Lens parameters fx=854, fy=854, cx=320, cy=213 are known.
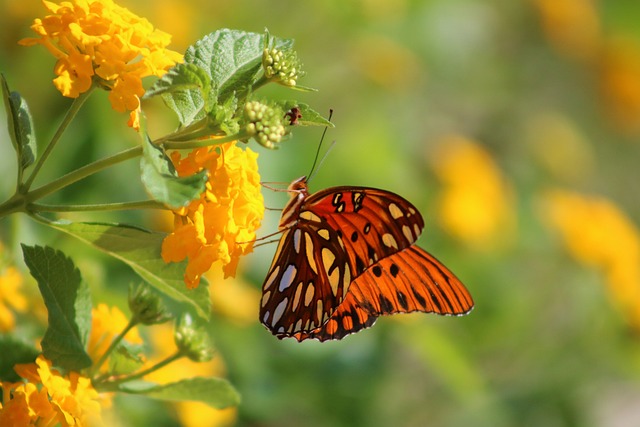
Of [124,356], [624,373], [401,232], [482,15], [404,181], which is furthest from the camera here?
[482,15]

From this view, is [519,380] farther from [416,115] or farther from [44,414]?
[44,414]

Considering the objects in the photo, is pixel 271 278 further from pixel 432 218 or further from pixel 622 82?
pixel 622 82

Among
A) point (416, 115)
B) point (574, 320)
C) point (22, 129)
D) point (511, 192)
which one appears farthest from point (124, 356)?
point (416, 115)

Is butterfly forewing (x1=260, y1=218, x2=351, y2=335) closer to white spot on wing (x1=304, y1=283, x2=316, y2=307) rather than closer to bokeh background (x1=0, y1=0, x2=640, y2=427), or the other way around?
white spot on wing (x1=304, y1=283, x2=316, y2=307)

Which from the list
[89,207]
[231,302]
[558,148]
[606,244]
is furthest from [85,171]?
[558,148]

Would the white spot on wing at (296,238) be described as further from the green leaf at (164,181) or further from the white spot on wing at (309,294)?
the green leaf at (164,181)

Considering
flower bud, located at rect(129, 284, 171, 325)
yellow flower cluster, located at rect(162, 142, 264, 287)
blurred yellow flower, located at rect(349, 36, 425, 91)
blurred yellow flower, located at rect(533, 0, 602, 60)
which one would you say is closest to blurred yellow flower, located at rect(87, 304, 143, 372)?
flower bud, located at rect(129, 284, 171, 325)

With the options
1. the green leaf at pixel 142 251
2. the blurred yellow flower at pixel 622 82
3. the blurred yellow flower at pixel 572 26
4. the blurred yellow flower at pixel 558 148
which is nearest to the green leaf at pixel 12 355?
the green leaf at pixel 142 251
